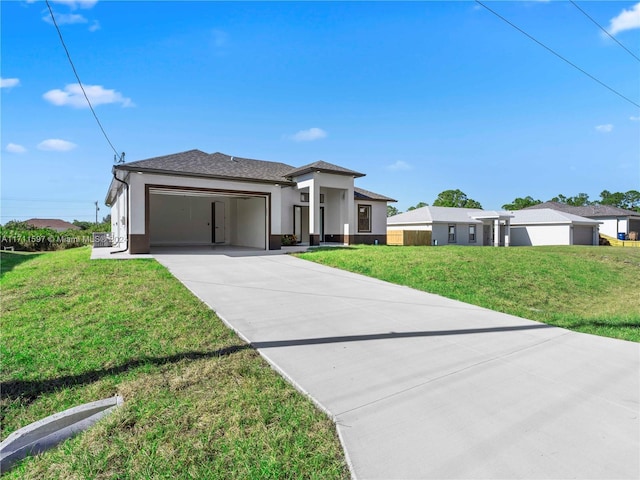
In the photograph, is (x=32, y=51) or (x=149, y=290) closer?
(x=149, y=290)

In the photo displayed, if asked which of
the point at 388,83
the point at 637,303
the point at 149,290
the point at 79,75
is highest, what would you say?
the point at 388,83

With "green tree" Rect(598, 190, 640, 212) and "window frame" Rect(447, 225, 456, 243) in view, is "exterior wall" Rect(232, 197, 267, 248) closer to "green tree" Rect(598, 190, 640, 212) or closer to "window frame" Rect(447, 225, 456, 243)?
"window frame" Rect(447, 225, 456, 243)

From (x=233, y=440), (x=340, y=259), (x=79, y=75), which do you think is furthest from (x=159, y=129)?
(x=233, y=440)

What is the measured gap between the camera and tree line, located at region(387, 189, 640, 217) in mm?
53844

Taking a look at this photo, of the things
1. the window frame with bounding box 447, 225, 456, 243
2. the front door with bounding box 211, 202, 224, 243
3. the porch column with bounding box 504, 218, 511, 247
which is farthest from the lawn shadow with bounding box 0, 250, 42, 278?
the porch column with bounding box 504, 218, 511, 247

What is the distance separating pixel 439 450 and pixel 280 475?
3.44 feet

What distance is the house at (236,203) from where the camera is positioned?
42.3 feet

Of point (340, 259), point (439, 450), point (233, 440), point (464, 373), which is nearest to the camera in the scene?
point (439, 450)

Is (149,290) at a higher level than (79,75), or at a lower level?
lower

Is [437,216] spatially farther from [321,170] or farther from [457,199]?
[457,199]

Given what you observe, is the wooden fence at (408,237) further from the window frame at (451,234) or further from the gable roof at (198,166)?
the gable roof at (198,166)

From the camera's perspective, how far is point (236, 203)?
19891 millimetres

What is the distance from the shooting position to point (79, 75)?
343 inches

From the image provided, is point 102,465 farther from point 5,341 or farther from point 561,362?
point 561,362
